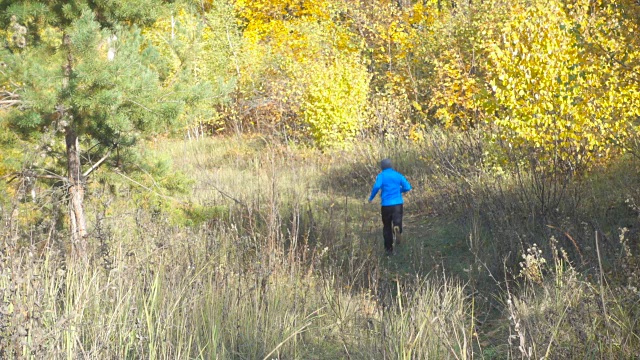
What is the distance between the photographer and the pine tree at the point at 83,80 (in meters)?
6.75

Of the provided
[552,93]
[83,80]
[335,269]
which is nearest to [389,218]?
[552,93]

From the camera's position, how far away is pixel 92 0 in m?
7.77

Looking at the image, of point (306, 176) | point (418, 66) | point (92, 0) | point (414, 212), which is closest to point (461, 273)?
point (414, 212)

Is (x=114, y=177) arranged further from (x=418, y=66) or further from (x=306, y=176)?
(x=418, y=66)

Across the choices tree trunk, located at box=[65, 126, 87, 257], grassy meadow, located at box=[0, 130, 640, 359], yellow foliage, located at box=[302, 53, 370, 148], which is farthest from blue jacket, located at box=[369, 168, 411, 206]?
yellow foliage, located at box=[302, 53, 370, 148]

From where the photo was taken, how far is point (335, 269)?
19.1ft

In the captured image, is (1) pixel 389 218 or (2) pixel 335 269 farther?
(1) pixel 389 218

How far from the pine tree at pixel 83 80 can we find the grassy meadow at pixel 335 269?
0.72m

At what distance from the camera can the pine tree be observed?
266 inches

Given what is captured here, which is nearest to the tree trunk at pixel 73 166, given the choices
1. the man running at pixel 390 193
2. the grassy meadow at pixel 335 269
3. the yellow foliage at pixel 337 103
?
the grassy meadow at pixel 335 269

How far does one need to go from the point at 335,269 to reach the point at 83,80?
304 cm

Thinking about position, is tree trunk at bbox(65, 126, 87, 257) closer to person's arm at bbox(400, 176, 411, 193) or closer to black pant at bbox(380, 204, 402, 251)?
black pant at bbox(380, 204, 402, 251)

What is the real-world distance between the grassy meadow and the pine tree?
2.35ft

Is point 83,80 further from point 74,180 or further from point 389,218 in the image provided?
point 389,218
